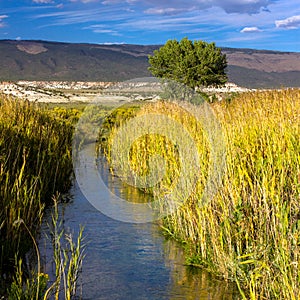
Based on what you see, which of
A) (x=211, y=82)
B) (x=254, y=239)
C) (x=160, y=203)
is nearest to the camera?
(x=254, y=239)

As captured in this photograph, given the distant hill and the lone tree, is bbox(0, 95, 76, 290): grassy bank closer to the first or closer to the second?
the lone tree

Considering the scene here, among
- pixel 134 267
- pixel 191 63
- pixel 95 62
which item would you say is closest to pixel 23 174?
pixel 134 267

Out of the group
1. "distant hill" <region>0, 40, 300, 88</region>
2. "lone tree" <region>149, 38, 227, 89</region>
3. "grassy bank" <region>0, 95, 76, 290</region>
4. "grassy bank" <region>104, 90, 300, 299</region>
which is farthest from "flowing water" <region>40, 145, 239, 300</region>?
"distant hill" <region>0, 40, 300, 88</region>

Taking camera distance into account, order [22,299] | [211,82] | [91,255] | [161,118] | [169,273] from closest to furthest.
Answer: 1. [22,299]
2. [169,273]
3. [91,255]
4. [161,118]
5. [211,82]

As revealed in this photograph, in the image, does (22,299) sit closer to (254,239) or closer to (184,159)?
(254,239)

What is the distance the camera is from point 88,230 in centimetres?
768

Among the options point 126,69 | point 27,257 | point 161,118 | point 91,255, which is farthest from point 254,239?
point 126,69

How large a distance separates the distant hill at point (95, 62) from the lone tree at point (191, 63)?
184ft

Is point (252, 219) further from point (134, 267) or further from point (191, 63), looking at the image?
point (191, 63)

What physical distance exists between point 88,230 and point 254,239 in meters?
2.74

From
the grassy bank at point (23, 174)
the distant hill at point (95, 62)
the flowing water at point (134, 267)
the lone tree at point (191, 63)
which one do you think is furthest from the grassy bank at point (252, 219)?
the distant hill at point (95, 62)

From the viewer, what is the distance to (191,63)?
46.0 meters

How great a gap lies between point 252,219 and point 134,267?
55.0 inches

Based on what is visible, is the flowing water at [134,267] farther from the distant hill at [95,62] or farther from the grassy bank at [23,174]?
Result: the distant hill at [95,62]
